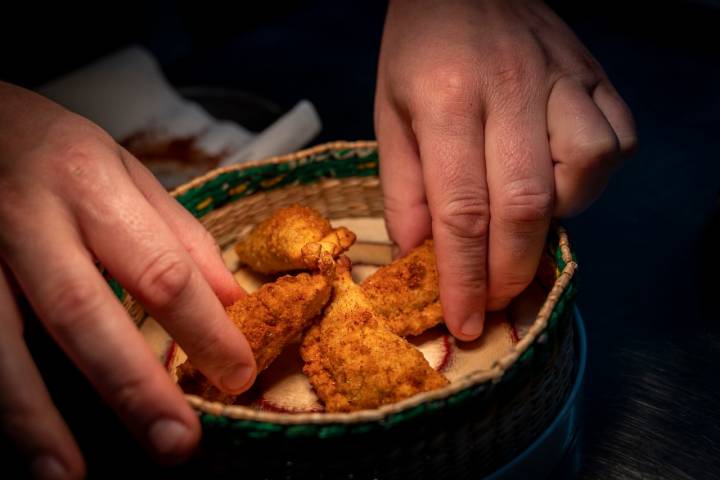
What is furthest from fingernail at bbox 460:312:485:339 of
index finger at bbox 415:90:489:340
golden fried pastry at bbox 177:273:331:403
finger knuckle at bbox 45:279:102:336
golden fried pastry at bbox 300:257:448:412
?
finger knuckle at bbox 45:279:102:336

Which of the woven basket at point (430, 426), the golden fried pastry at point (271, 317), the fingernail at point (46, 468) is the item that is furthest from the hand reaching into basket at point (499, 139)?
the fingernail at point (46, 468)

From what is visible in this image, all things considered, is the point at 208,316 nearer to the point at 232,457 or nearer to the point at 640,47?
the point at 232,457

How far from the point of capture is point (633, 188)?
5.45 ft

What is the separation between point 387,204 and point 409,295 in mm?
188

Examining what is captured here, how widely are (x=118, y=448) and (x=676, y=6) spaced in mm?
2222

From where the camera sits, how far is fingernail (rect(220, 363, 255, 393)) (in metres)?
0.89

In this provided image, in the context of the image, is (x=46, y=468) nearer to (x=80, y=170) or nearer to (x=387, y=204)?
(x=80, y=170)

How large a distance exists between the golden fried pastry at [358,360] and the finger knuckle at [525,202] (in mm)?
256

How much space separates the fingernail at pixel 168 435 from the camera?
2.41 ft

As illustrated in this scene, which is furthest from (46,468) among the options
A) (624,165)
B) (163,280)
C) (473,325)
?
(624,165)

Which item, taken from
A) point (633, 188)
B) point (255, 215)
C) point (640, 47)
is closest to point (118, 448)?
point (255, 215)

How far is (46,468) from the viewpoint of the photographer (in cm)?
70

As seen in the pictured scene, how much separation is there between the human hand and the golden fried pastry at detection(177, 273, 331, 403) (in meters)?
0.07

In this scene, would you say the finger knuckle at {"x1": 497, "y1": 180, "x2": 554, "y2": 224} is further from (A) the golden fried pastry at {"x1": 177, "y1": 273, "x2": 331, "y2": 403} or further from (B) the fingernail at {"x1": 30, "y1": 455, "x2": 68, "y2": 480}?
Answer: (B) the fingernail at {"x1": 30, "y1": 455, "x2": 68, "y2": 480}
